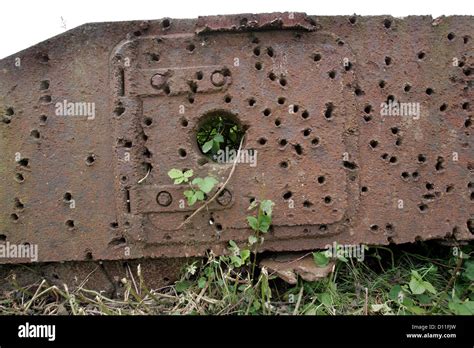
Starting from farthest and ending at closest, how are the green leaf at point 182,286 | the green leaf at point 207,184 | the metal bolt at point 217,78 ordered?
the green leaf at point 182,286 → the metal bolt at point 217,78 → the green leaf at point 207,184

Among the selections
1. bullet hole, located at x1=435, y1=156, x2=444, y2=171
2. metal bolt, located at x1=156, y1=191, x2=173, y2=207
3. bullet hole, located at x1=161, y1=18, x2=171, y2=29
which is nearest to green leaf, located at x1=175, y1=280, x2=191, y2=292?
metal bolt, located at x1=156, y1=191, x2=173, y2=207

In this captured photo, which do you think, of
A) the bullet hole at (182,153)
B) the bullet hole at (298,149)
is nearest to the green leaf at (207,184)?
the bullet hole at (182,153)

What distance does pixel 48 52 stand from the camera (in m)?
3.12

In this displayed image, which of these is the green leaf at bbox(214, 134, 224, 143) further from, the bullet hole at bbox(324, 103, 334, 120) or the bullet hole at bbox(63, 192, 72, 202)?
the bullet hole at bbox(63, 192, 72, 202)

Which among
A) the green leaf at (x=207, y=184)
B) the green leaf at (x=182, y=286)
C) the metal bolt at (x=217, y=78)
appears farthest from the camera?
the green leaf at (x=182, y=286)

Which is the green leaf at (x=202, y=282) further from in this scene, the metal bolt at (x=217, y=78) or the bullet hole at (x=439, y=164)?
the bullet hole at (x=439, y=164)

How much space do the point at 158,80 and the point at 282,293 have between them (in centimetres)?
203

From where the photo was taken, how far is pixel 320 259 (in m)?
3.13

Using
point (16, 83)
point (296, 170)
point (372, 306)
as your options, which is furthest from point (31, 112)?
point (372, 306)

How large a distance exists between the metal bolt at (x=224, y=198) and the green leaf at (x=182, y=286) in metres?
0.76

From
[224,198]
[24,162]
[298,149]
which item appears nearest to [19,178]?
[24,162]

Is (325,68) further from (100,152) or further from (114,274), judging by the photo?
(114,274)

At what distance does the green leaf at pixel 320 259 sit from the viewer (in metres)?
3.13

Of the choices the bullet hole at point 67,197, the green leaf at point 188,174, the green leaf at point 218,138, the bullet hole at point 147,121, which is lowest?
the bullet hole at point 67,197
